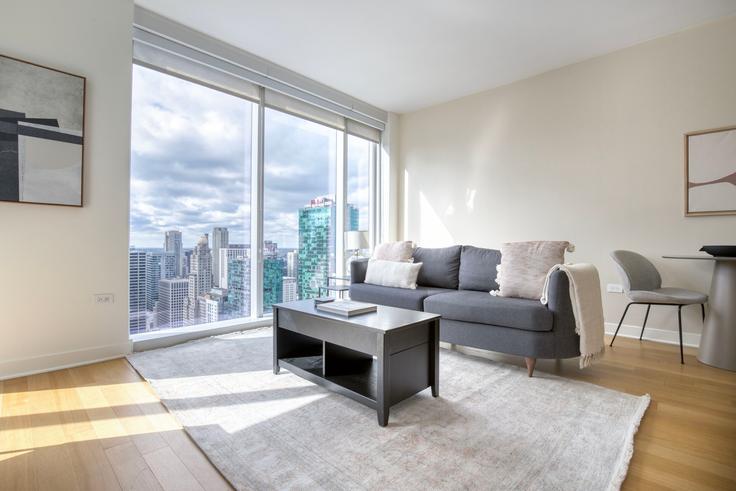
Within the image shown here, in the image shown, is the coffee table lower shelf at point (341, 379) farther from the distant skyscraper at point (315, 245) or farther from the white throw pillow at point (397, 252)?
the distant skyscraper at point (315, 245)

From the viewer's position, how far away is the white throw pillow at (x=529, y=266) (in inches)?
107

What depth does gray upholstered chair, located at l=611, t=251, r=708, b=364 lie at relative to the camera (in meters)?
2.76

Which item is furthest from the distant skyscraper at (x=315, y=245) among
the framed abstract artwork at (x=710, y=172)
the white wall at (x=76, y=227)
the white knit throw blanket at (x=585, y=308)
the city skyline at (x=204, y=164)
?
the framed abstract artwork at (x=710, y=172)

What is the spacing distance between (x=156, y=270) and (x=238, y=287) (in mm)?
807

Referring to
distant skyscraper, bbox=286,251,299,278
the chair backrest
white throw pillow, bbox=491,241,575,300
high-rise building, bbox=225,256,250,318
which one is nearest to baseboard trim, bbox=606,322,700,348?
the chair backrest

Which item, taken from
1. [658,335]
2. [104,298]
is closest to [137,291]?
[104,298]

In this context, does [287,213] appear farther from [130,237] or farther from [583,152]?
[583,152]

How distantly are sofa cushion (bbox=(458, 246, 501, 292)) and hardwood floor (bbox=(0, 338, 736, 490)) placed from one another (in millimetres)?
865

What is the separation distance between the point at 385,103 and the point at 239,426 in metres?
4.54

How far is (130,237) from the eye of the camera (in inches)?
122

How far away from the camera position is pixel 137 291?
3176 millimetres

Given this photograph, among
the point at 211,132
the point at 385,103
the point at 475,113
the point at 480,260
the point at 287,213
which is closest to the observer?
the point at 480,260

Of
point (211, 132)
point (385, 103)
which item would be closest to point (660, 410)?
point (211, 132)

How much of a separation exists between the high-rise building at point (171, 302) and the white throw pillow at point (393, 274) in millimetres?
1802
